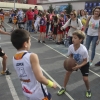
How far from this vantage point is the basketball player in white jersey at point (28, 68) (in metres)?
2.06

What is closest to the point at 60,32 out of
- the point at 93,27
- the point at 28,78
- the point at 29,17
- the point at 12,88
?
the point at 93,27

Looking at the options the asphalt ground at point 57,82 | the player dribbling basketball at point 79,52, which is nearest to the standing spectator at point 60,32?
the asphalt ground at point 57,82

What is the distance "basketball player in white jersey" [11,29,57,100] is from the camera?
2.06 m

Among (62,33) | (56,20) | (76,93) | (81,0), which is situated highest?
(81,0)

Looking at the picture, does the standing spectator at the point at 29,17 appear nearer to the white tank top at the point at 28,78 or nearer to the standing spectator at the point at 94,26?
the standing spectator at the point at 94,26

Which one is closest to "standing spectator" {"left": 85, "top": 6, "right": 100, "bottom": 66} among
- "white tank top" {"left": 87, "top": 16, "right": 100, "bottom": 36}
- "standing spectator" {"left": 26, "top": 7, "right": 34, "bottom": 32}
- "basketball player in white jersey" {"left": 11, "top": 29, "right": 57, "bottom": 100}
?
"white tank top" {"left": 87, "top": 16, "right": 100, "bottom": 36}

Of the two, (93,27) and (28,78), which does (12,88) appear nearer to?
(28,78)

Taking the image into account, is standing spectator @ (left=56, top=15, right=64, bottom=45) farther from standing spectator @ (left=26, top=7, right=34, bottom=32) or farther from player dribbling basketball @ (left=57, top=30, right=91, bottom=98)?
player dribbling basketball @ (left=57, top=30, right=91, bottom=98)

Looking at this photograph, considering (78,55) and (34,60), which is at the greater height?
(34,60)

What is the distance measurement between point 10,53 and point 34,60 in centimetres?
581

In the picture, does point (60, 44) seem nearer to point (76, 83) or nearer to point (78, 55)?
point (76, 83)

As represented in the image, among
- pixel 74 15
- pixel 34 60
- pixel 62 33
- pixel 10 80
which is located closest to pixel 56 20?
pixel 62 33

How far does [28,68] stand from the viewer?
2.14 meters

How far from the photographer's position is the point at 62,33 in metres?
10.4
